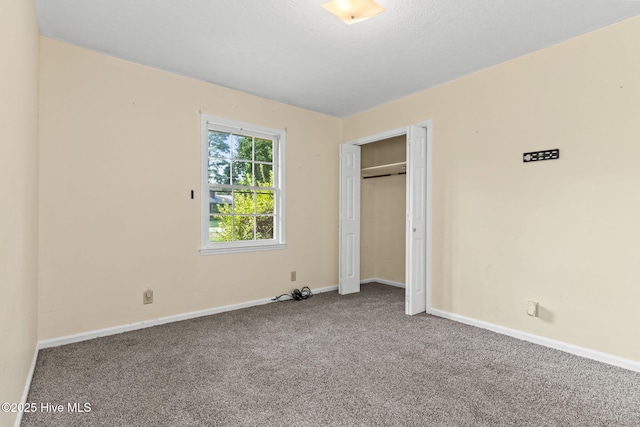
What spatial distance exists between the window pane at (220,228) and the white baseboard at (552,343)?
2523 millimetres

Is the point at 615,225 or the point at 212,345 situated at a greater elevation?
the point at 615,225

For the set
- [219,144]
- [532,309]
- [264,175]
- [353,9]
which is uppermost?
[353,9]

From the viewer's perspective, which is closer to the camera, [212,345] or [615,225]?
[615,225]

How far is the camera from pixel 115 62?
10.2 feet

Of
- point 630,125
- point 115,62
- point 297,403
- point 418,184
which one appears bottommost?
point 297,403

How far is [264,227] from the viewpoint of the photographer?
14.0 feet

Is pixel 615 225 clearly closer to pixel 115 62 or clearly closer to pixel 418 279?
pixel 418 279

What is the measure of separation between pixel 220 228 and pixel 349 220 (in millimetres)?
1781

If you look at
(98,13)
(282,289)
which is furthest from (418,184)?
(98,13)

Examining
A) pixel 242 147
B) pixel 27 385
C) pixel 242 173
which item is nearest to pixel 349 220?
pixel 242 173

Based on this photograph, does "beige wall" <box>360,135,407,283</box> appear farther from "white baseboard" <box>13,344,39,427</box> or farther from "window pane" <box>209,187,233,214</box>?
"white baseboard" <box>13,344,39,427</box>

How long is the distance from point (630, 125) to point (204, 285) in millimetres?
3981

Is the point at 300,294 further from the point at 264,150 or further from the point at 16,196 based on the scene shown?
the point at 16,196

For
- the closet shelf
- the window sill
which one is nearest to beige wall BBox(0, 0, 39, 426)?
the window sill
